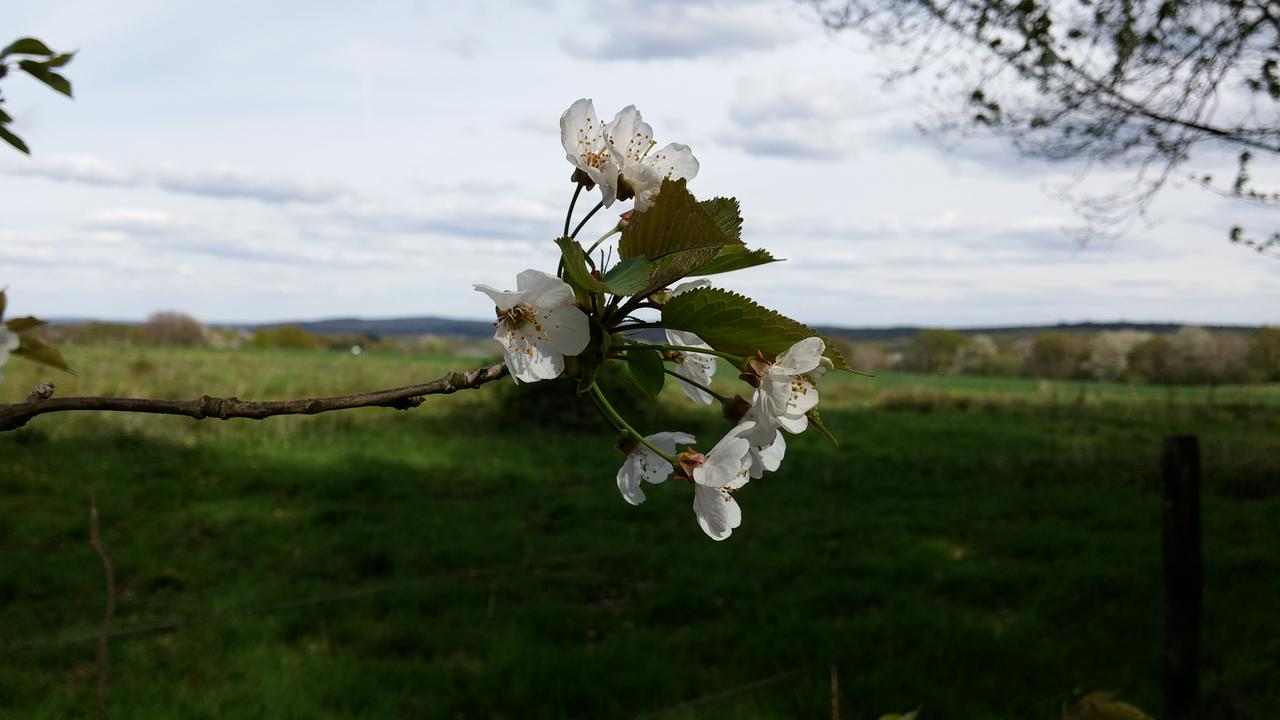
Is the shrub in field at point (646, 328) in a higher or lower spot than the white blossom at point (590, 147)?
lower

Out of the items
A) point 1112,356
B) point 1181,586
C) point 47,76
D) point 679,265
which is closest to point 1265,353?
point 1112,356

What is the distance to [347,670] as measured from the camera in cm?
443

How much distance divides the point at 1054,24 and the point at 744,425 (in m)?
6.17

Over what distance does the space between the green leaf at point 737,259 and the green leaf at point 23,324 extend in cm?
51

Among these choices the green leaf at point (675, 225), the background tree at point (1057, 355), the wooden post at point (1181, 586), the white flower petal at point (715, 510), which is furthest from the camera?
the background tree at point (1057, 355)

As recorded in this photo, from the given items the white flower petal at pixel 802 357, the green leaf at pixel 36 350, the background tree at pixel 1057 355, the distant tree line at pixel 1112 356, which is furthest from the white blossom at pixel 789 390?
the background tree at pixel 1057 355

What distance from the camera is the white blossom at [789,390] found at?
2.35ft

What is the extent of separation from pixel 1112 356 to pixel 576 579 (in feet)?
66.2

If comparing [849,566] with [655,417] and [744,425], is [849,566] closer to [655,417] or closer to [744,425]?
[744,425]

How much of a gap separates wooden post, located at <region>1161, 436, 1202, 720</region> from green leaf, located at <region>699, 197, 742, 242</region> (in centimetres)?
340

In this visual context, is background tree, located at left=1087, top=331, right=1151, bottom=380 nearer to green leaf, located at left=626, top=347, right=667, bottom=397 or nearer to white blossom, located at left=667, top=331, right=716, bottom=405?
white blossom, located at left=667, top=331, right=716, bottom=405

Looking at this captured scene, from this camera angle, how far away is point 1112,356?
74.6ft

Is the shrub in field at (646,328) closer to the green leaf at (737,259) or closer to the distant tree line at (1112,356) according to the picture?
the green leaf at (737,259)

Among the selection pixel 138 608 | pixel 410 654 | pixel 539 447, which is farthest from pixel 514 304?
pixel 539 447
